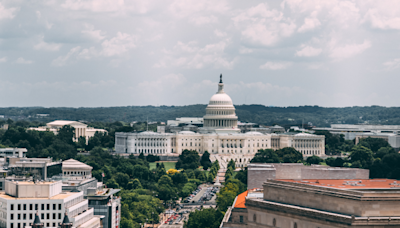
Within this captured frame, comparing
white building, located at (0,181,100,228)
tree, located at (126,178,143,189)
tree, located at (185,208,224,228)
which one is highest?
white building, located at (0,181,100,228)

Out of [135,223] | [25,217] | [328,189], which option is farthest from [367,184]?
[135,223]

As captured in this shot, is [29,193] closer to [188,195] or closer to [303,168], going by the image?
[303,168]

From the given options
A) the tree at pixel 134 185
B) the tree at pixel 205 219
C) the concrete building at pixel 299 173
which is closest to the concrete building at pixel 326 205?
the concrete building at pixel 299 173

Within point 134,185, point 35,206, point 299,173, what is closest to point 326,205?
point 299,173

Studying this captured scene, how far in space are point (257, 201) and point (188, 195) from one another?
122 metres

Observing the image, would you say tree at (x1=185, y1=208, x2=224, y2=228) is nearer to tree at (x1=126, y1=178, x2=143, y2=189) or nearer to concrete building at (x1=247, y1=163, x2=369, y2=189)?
concrete building at (x1=247, y1=163, x2=369, y2=189)

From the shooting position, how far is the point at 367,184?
205ft

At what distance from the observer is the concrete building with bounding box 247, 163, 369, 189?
8862 centimetres

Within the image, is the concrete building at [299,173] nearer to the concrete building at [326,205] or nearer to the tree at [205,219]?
the tree at [205,219]

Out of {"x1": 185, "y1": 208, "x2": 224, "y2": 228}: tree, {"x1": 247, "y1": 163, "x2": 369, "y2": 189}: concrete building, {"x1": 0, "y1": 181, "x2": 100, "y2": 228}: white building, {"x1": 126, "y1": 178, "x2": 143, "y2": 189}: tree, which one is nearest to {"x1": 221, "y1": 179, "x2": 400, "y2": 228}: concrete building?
{"x1": 247, "y1": 163, "x2": 369, "y2": 189}: concrete building

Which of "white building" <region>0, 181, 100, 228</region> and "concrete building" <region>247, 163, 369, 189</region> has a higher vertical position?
"concrete building" <region>247, 163, 369, 189</region>

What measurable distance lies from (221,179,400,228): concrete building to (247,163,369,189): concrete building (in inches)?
902

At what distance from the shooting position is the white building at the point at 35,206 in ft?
303

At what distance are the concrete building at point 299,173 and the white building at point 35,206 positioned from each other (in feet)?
68.0
